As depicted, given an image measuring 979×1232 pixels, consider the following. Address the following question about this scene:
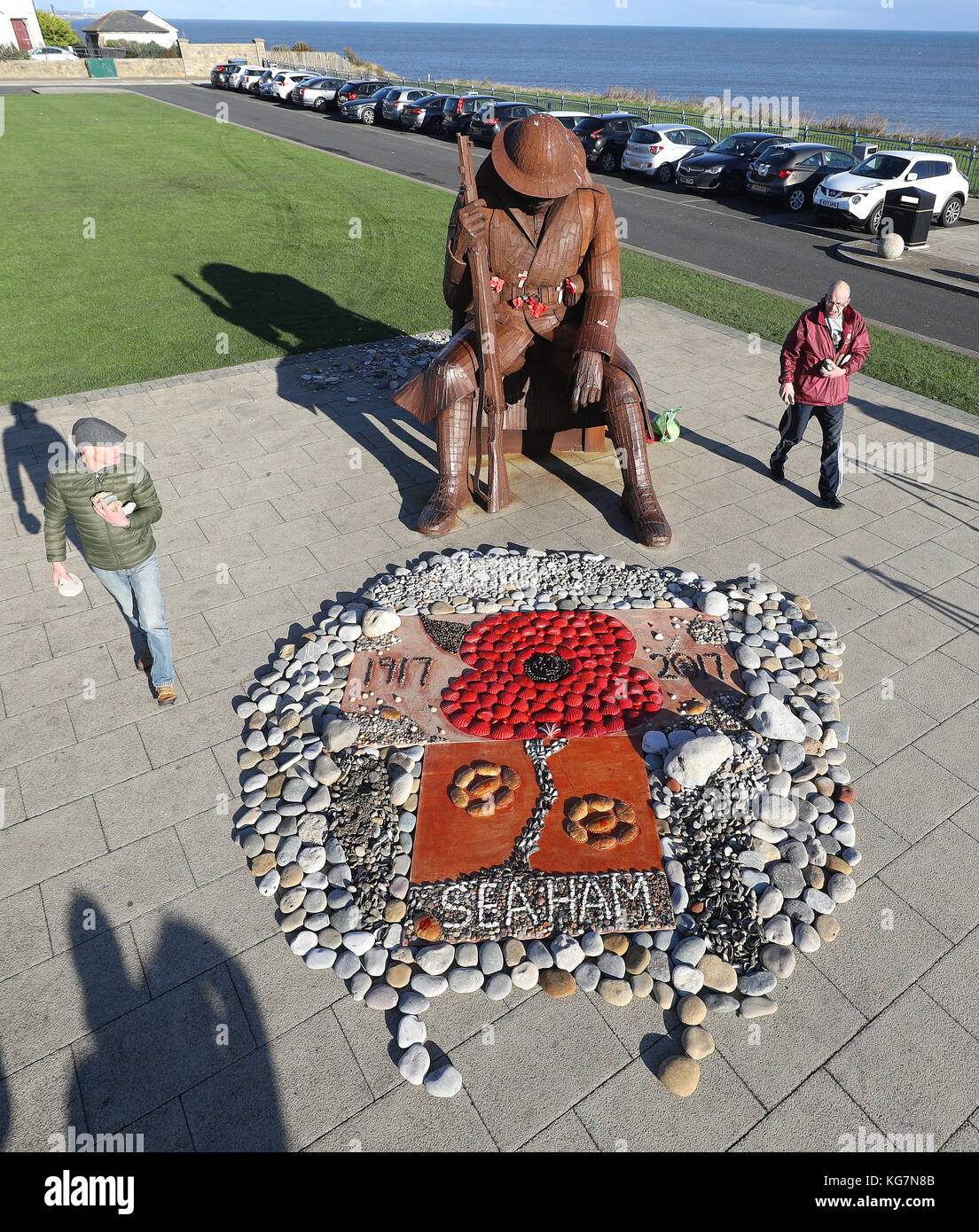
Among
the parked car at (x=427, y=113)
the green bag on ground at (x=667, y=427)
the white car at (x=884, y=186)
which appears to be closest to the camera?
the green bag on ground at (x=667, y=427)

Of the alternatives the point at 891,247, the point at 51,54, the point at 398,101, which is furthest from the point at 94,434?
the point at 51,54

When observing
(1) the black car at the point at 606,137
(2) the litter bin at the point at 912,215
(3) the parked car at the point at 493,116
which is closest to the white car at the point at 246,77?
(3) the parked car at the point at 493,116

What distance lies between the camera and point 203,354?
10.8 metres

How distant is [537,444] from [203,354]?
5.41m

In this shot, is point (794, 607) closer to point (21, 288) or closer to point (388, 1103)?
point (388, 1103)

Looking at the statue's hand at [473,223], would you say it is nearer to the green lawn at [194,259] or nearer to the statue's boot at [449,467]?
the statue's boot at [449,467]

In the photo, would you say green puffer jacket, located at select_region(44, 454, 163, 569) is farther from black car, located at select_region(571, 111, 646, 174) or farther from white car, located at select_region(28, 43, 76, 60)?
white car, located at select_region(28, 43, 76, 60)

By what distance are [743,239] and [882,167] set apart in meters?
3.90

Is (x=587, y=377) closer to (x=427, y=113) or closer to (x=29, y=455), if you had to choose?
(x=29, y=455)

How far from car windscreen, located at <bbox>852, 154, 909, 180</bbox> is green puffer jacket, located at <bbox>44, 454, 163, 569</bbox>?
62.0 ft

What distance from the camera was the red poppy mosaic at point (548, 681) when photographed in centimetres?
509

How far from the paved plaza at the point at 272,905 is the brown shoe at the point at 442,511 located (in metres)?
0.17

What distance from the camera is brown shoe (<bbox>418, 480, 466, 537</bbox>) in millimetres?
6934

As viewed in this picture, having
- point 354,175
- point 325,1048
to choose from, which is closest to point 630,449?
point 325,1048
